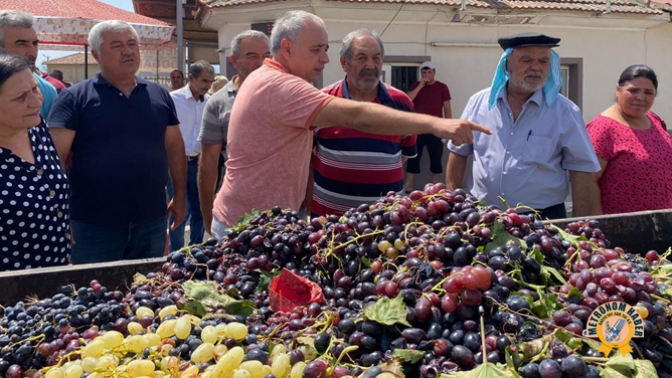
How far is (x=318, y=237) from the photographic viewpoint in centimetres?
196

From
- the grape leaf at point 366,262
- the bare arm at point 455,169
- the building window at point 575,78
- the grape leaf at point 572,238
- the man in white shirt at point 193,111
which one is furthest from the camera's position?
the building window at point 575,78

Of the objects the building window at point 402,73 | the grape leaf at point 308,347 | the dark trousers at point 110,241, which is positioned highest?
the building window at point 402,73

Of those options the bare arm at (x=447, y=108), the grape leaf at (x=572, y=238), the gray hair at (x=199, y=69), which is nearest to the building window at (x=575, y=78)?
the bare arm at (x=447, y=108)

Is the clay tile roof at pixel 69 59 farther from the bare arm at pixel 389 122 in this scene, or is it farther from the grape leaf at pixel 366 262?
the grape leaf at pixel 366 262

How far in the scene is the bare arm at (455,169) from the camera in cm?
372

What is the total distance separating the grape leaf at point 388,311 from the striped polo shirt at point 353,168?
1.97 m

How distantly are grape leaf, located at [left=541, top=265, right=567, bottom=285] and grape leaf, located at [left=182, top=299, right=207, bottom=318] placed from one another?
93 centimetres

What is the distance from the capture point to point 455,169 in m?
3.75

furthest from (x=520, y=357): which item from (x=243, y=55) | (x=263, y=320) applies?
(x=243, y=55)

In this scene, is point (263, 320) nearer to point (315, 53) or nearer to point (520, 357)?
point (520, 357)

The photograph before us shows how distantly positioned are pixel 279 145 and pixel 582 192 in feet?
5.77

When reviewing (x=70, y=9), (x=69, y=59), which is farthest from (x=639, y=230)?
(x=69, y=59)

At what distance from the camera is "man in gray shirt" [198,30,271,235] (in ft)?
12.1

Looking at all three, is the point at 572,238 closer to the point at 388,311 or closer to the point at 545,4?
the point at 388,311
